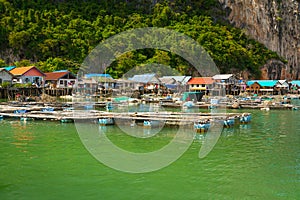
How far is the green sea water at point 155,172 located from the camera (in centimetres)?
968

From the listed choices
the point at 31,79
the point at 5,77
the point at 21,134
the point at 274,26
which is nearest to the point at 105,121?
the point at 21,134

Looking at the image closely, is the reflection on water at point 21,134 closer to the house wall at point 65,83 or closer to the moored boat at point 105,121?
the moored boat at point 105,121

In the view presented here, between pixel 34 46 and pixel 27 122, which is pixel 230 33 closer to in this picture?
pixel 34 46

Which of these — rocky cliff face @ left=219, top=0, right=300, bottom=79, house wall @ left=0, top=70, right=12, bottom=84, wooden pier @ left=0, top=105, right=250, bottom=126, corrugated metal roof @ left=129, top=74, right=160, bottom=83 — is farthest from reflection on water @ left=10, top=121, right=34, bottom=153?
rocky cliff face @ left=219, top=0, right=300, bottom=79

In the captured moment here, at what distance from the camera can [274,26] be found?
99.5m

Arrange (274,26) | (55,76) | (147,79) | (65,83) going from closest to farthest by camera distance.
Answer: (55,76) → (65,83) → (147,79) → (274,26)

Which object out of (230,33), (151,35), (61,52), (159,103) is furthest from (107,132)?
(230,33)

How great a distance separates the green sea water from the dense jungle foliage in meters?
47.7

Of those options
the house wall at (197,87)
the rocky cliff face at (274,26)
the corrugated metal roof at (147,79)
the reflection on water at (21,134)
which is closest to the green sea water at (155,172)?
the reflection on water at (21,134)

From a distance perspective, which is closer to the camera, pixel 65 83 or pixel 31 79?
pixel 31 79

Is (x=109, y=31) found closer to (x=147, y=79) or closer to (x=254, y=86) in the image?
(x=147, y=79)

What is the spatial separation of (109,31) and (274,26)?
50.6m

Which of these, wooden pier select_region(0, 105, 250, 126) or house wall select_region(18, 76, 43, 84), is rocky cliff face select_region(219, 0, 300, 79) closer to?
house wall select_region(18, 76, 43, 84)

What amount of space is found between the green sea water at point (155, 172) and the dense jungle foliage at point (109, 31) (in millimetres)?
47692
